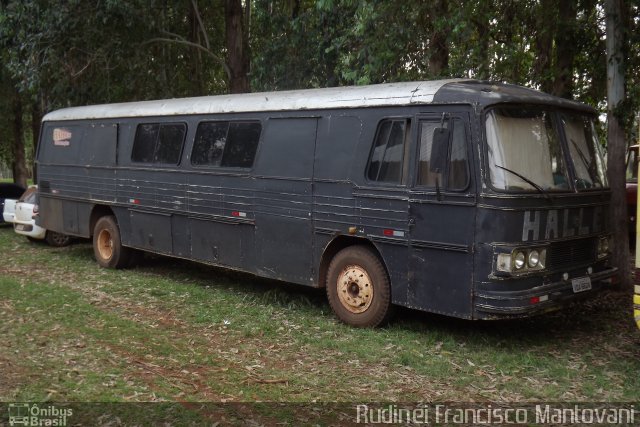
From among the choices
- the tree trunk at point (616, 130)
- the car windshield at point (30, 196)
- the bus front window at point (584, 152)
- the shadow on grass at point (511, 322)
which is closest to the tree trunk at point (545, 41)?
the tree trunk at point (616, 130)

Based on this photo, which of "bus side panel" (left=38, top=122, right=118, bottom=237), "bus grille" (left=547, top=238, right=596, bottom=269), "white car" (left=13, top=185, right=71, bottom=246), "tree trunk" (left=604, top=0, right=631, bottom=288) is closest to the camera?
"bus grille" (left=547, top=238, right=596, bottom=269)

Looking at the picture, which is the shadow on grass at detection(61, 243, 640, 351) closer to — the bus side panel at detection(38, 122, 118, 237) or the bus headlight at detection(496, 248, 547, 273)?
the bus headlight at detection(496, 248, 547, 273)

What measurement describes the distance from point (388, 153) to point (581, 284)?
8.18 ft

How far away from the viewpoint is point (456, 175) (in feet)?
22.8

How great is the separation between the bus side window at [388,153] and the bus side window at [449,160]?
0.29 meters

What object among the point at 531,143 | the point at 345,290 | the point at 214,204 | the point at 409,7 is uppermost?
the point at 409,7

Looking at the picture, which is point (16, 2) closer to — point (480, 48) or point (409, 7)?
point (409, 7)

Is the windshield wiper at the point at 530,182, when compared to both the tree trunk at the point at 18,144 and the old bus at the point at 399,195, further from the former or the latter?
the tree trunk at the point at 18,144

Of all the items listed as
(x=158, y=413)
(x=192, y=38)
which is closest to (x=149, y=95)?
(x=192, y=38)

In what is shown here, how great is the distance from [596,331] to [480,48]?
16.6 feet

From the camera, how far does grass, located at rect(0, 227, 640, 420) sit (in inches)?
233

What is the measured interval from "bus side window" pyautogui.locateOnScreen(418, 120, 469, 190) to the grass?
5.68 ft

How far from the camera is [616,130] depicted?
29.6 feet
